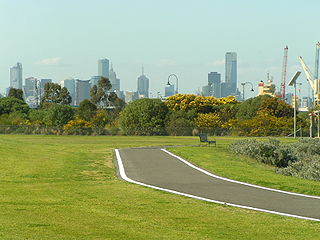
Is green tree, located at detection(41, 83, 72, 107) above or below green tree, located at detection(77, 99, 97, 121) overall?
above

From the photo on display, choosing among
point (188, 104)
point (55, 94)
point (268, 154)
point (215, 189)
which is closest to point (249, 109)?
point (188, 104)

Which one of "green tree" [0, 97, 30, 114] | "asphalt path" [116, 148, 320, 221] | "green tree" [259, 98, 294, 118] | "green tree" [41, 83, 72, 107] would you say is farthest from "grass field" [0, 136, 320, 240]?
"green tree" [41, 83, 72, 107]

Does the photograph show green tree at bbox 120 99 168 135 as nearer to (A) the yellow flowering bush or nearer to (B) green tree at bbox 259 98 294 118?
(A) the yellow flowering bush

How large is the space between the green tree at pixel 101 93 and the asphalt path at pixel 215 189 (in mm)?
89213

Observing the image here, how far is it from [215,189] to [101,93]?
322 feet

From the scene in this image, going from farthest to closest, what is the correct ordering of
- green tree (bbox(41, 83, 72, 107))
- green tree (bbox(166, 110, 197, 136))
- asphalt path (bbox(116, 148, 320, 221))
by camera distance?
green tree (bbox(41, 83, 72, 107)), green tree (bbox(166, 110, 197, 136)), asphalt path (bbox(116, 148, 320, 221))

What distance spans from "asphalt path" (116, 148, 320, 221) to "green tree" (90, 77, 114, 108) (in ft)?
293

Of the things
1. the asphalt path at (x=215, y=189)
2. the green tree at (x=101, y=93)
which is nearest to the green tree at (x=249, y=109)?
the green tree at (x=101, y=93)

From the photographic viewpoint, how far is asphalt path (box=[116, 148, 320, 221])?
1274cm

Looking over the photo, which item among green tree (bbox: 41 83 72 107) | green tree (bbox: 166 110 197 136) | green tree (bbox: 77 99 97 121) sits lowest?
green tree (bbox: 166 110 197 136)

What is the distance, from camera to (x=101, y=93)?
113 metres

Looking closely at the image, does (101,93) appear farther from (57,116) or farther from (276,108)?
(276,108)

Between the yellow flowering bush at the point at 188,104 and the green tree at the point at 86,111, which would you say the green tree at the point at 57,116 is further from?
the yellow flowering bush at the point at 188,104

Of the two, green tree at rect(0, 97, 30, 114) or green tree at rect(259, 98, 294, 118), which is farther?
green tree at rect(0, 97, 30, 114)
